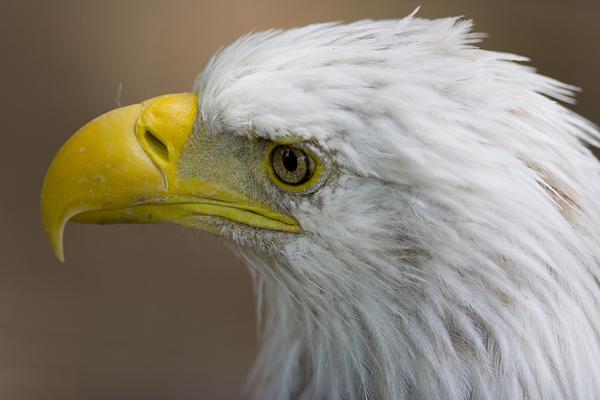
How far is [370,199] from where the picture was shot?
1.34 m

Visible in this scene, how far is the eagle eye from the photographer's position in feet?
4.45

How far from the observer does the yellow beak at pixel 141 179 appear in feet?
4.78

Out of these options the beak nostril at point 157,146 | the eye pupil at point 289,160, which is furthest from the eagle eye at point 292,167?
the beak nostril at point 157,146

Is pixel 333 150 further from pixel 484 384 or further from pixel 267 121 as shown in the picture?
pixel 484 384

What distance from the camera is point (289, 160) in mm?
1369

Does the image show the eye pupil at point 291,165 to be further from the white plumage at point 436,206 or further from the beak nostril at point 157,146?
the beak nostril at point 157,146

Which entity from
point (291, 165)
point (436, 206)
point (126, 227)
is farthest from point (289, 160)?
point (126, 227)

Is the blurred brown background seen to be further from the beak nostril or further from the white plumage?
the white plumage

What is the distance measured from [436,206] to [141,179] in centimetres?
51

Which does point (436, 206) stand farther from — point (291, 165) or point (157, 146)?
point (157, 146)

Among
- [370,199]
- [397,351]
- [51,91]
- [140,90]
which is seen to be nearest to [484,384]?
[397,351]

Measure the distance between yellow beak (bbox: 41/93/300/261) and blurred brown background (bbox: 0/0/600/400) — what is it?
197cm

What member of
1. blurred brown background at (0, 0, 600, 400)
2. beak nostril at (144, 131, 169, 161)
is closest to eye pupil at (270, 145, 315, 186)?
beak nostril at (144, 131, 169, 161)

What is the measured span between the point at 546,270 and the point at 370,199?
29 centimetres
